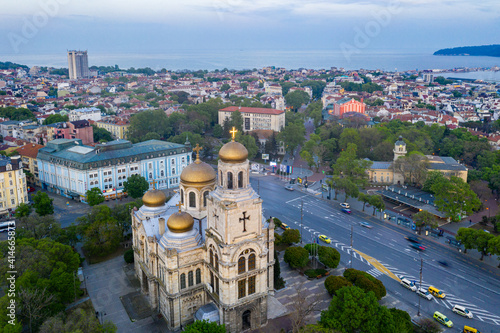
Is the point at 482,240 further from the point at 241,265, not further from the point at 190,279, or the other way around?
the point at 190,279

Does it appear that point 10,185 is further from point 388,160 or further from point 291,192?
point 388,160

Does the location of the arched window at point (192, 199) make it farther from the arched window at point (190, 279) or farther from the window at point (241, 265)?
the window at point (241, 265)

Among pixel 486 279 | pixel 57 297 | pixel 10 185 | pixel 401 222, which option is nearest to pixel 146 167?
pixel 10 185

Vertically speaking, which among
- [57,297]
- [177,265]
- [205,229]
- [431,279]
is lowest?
[431,279]

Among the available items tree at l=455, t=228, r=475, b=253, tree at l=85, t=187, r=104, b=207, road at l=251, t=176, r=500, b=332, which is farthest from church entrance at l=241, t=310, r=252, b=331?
tree at l=85, t=187, r=104, b=207

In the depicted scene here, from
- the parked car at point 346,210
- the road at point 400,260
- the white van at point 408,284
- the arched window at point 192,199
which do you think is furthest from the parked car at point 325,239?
the arched window at point 192,199

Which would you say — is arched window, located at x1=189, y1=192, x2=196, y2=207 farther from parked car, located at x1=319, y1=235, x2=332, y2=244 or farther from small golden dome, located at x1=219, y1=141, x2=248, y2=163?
parked car, located at x1=319, y1=235, x2=332, y2=244
